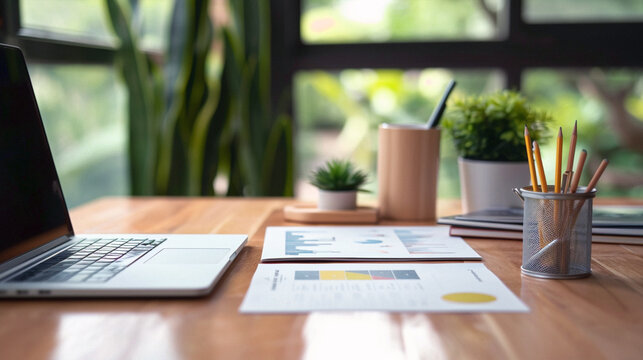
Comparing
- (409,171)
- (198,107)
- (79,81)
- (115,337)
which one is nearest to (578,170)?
(409,171)

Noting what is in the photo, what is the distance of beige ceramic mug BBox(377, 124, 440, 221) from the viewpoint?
1.11 metres

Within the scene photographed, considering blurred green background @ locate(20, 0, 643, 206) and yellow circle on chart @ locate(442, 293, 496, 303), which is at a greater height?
blurred green background @ locate(20, 0, 643, 206)

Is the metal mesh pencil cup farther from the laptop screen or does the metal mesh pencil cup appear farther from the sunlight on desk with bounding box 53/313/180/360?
the laptop screen

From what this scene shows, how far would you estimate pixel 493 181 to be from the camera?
1.08 meters

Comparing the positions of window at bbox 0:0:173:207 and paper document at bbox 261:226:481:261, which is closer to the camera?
paper document at bbox 261:226:481:261

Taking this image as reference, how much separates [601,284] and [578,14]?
1.58 m

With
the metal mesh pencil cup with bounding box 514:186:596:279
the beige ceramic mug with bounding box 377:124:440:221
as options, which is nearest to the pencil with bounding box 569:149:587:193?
the metal mesh pencil cup with bounding box 514:186:596:279

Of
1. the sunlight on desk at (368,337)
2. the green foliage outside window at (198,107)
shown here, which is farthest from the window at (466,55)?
the sunlight on desk at (368,337)

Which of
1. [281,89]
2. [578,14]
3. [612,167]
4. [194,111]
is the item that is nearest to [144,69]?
[194,111]

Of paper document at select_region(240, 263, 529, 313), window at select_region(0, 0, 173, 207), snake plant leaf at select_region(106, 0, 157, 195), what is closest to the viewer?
paper document at select_region(240, 263, 529, 313)

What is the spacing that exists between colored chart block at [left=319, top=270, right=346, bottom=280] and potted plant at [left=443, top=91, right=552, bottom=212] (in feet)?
1.43

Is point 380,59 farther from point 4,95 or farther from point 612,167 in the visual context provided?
point 4,95

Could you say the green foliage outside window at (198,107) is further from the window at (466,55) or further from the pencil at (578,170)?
the pencil at (578,170)

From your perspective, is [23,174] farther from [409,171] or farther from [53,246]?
[409,171]
